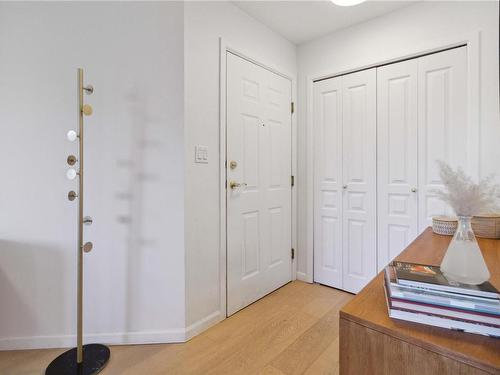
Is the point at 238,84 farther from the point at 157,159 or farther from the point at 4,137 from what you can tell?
the point at 4,137

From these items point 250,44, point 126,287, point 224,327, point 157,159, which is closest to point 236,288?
point 224,327

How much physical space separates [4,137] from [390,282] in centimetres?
214

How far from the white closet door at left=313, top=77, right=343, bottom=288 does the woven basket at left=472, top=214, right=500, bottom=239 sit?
3.48 feet

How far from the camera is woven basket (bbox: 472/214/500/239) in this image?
1521 millimetres

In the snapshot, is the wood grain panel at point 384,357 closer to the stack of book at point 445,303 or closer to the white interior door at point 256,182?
the stack of book at point 445,303

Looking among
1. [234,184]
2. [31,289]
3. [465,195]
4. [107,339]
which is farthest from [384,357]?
[31,289]

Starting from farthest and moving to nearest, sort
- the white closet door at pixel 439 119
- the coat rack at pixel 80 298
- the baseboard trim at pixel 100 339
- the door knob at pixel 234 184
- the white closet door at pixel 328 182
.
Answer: the white closet door at pixel 328 182 → the door knob at pixel 234 184 → the white closet door at pixel 439 119 → the baseboard trim at pixel 100 339 → the coat rack at pixel 80 298

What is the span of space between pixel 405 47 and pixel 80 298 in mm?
2800

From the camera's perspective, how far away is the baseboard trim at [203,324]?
1.80m

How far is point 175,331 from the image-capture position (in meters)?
1.77

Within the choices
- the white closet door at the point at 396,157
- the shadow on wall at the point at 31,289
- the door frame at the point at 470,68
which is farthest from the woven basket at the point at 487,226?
the shadow on wall at the point at 31,289

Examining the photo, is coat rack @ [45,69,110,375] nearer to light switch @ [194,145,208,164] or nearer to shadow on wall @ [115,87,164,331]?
shadow on wall @ [115,87,164,331]

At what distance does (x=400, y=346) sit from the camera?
663mm

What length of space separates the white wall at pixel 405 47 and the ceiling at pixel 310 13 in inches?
3.3
